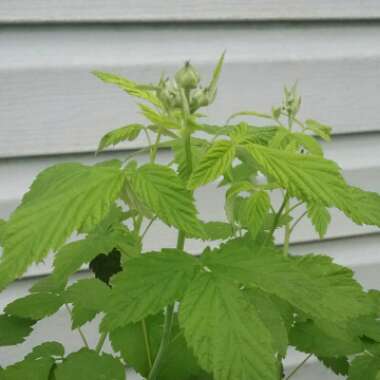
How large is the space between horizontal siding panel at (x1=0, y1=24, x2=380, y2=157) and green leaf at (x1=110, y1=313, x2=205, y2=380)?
1.98 feet

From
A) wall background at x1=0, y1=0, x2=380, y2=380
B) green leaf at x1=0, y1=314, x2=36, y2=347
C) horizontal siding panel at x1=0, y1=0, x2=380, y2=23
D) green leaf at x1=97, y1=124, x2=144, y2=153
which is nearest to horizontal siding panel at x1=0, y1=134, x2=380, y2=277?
wall background at x1=0, y1=0, x2=380, y2=380

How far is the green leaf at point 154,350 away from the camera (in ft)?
2.79

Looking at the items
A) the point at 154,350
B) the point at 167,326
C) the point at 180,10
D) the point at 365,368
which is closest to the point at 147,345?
the point at 154,350

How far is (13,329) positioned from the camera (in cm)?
91

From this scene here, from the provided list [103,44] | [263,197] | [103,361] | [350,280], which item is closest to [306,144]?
[263,197]

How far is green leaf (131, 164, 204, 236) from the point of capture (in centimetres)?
57

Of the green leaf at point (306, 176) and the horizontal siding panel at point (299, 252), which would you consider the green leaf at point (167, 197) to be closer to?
the green leaf at point (306, 176)

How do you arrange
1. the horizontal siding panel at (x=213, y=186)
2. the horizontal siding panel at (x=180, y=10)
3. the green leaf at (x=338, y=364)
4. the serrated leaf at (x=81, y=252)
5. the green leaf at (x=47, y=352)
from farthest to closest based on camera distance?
the horizontal siding panel at (x=213, y=186)
the horizontal siding panel at (x=180, y=10)
the green leaf at (x=338, y=364)
the green leaf at (x=47, y=352)
the serrated leaf at (x=81, y=252)

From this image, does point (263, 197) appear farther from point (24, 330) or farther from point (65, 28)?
point (65, 28)

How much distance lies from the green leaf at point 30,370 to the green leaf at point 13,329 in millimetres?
39

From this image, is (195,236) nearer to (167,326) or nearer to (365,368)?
(167,326)

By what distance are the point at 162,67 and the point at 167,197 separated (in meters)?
0.85

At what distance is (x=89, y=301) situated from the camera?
850mm

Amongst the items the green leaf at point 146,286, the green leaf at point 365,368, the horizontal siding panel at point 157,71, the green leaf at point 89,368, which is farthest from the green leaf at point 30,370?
the horizontal siding panel at point 157,71
